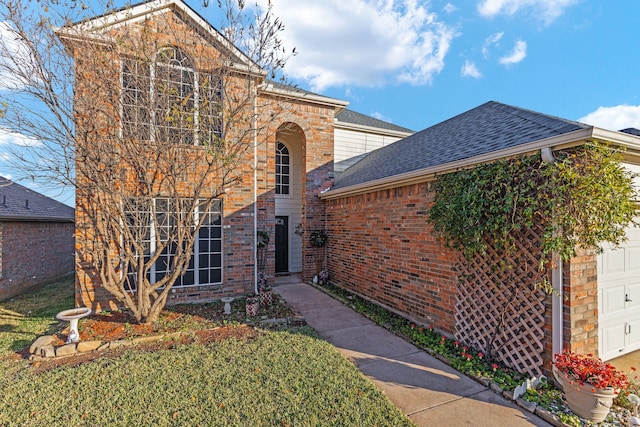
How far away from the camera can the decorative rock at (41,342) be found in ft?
14.4

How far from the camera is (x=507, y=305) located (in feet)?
12.9

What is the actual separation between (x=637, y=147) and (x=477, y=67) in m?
8.59

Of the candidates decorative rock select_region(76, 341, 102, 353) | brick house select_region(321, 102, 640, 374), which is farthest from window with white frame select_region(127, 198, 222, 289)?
brick house select_region(321, 102, 640, 374)

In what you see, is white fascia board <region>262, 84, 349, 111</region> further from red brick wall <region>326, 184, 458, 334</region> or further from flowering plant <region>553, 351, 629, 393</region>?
flowering plant <region>553, 351, 629, 393</region>

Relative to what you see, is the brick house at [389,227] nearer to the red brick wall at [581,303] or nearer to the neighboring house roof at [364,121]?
the red brick wall at [581,303]

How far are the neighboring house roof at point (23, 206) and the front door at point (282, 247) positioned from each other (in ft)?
24.3

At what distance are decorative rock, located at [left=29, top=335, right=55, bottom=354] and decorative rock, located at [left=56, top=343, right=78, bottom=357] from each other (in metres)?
0.36

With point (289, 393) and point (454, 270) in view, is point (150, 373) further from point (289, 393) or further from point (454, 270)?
point (454, 270)

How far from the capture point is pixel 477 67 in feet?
34.6

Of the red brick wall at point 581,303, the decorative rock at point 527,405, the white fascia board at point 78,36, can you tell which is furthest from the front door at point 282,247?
the red brick wall at point 581,303

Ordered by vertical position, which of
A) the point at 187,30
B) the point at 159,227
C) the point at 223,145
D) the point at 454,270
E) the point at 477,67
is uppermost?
the point at 477,67

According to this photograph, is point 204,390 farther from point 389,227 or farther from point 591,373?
point 389,227

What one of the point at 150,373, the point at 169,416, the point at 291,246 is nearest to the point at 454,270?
the point at 169,416

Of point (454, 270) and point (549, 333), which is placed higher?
point (454, 270)
